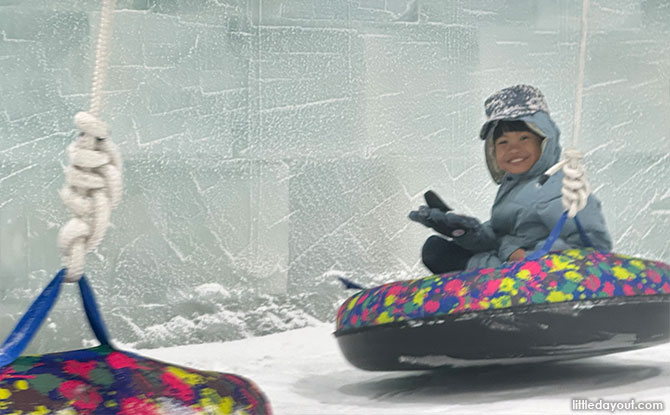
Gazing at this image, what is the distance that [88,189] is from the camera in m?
A: 1.23

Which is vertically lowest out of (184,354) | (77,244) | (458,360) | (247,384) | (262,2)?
(184,354)

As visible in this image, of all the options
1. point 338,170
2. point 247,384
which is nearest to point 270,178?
point 338,170

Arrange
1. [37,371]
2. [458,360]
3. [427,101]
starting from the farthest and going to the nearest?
[427,101] < [458,360] < [37,371]

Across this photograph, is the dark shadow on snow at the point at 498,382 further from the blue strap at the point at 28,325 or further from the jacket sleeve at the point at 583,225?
the blue strap at the point at 28,325

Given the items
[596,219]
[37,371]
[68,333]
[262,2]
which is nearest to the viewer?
[37,371]

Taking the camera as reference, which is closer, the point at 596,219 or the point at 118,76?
the point at 596,219

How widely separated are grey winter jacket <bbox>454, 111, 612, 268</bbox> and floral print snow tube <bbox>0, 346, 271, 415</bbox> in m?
1.21

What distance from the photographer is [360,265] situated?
3.84 meters

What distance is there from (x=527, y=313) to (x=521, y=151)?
642 mm

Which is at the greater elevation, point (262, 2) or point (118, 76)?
point (262, 2)

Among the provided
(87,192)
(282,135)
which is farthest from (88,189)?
(282,135)

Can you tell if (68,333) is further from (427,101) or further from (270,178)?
(427,101)

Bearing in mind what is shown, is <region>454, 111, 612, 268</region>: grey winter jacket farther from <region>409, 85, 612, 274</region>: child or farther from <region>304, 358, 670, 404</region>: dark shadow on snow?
<region>304, 358, 670, 404</region>: dark shadow on snow

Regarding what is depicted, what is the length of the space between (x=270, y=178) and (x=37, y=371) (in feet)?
7.99
